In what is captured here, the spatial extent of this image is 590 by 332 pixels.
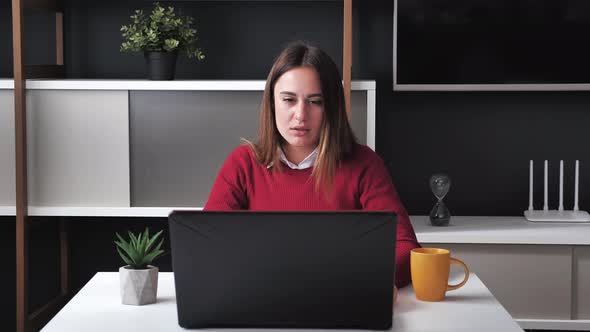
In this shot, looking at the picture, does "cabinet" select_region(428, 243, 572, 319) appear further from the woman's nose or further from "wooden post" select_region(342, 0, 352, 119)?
the woman's nose

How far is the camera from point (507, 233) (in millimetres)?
3150

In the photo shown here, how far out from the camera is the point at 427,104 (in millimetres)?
3551

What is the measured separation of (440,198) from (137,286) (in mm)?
1918

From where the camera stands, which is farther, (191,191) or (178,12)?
(178,12)

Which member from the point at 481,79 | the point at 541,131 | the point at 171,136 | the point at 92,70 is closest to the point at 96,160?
the point at 171,136

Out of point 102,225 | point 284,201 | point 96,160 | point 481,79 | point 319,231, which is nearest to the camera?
point 319,231

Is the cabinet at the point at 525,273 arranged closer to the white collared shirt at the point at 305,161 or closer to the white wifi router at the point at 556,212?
the white wifi router at the point at 556,212

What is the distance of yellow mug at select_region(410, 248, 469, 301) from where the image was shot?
166 centimetres

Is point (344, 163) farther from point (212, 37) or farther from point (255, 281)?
point (212, 37)

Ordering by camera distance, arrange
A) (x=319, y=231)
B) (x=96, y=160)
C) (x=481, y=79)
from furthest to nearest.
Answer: (x=481, y=79)
(x=96, y=160)
(x=319, y=231)

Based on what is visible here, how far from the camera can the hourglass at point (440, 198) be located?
10.7 ft

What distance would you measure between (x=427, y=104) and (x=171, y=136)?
1094 mm

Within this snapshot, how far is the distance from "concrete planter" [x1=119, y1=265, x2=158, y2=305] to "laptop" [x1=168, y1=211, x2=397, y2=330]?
0.71 ft

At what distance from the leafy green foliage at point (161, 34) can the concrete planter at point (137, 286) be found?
1.67 metres
